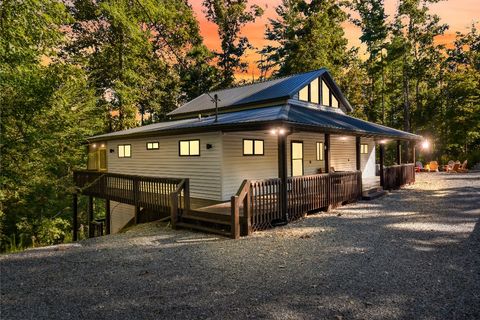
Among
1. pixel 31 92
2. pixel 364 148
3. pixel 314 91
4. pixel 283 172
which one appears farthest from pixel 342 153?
pixel 31 92

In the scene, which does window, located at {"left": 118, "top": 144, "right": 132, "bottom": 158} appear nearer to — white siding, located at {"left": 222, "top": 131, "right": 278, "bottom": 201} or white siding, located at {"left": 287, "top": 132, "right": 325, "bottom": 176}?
white siding, located at {"left": 222, "top": 131, "right": 278, "bottom": 201}

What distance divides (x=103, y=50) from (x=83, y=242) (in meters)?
20.3

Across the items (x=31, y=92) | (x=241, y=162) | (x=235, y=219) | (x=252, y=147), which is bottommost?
(x=235, y=219)

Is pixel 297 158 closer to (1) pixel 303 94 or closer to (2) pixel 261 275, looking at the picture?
(1) pixel 303 94

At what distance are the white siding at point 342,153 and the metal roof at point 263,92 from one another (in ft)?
8.57

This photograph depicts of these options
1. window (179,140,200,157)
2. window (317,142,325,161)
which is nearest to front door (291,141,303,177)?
window (317,142,325,161)

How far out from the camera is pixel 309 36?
103 ft

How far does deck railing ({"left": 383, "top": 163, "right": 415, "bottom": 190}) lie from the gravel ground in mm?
7538

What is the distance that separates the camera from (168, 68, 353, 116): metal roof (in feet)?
53.3

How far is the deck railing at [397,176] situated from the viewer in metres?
16.7

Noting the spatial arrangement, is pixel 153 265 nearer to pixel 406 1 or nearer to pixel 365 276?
pixel 365 276

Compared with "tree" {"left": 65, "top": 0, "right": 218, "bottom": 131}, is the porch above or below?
below

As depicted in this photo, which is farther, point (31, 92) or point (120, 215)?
point (120, 215)

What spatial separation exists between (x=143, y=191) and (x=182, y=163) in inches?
97.5
